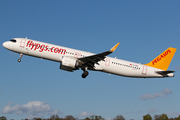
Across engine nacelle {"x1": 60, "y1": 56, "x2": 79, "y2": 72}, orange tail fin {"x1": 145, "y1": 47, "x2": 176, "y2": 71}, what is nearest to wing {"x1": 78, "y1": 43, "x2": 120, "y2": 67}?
engine nacelle {"x1": 60, "y1": 56, "x2": 79, "y2": 72}

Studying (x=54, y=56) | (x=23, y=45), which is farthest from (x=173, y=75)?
(x=23, y=45)

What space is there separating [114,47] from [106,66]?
515 centimetres

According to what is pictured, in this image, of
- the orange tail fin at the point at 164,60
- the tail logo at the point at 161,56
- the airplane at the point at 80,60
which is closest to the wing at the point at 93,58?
the airplane at the point at 80,60

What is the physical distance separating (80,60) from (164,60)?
15.7 m

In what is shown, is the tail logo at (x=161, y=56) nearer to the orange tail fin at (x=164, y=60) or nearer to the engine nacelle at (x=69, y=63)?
the orange tail fin at (x=164, y=60)

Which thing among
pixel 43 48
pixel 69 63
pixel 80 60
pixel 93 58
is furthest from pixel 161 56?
pixel 43 48

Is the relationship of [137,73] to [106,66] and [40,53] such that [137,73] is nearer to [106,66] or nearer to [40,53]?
[106,66]

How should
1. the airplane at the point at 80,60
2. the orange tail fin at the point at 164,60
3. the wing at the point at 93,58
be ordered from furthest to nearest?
the orange tail fin at the point at 164,60 < the airplane at the point at 80,60 < the wing at the point at 93,58

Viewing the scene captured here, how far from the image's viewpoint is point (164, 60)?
3934 centimetres

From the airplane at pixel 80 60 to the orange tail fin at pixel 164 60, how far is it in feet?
4.82

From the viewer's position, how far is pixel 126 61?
122 feet

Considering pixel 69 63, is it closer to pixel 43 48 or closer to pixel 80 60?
pixel 80 60

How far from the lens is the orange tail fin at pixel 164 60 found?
39031mm

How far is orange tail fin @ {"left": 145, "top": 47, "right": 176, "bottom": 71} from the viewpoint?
128ft
